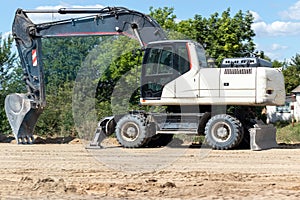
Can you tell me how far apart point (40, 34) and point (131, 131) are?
5.45 meters

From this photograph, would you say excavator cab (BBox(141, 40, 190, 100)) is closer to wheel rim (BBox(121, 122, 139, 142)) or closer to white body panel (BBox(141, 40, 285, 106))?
white body panel (BBox(141, 40, 285, 106))

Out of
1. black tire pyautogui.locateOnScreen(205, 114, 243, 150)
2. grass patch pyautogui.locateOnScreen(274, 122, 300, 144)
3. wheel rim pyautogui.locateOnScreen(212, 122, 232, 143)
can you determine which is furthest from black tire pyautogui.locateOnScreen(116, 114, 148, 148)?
grass patch pyautogui.locateOnScreen(274, 122, 300, 144)

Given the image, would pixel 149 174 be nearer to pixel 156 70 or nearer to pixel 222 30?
pixel 156 70

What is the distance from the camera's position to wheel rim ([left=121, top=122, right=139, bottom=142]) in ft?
62.6

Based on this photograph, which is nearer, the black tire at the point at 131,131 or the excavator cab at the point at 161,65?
the excavator cab at the point at 161,65

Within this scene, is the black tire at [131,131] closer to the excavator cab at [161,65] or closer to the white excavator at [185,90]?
the white excavator at [185,90]

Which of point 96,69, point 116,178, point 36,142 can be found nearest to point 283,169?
point 116,178

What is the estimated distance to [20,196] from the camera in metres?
9.17

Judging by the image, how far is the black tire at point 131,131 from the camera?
62.0 ft

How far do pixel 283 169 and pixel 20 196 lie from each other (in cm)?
611

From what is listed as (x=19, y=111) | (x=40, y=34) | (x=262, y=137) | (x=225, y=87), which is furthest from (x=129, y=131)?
(x=40, y=34)

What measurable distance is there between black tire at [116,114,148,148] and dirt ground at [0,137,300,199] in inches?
24.3

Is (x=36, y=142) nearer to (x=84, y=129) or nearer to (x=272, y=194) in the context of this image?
(x=84, y=129)

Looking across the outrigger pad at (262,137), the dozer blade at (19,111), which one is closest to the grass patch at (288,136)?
the outrigger pad at (262,137)
